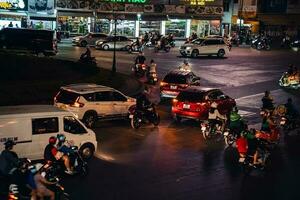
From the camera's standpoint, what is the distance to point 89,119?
21.2 m

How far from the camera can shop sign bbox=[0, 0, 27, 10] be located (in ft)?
189

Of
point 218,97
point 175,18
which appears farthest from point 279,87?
point 175,18

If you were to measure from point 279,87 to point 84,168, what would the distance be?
2378 centimetres

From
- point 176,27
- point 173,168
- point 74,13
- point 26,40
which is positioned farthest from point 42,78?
point 176,27

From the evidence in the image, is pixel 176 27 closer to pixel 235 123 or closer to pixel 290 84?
pixel 290 84

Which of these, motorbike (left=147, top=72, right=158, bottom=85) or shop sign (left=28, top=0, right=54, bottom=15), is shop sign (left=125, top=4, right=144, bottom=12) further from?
motorbike (left=147, top=72, right=158, bottom=85)

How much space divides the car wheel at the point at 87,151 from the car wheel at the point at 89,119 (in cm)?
442

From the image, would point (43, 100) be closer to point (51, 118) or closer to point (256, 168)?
point (51, 118)

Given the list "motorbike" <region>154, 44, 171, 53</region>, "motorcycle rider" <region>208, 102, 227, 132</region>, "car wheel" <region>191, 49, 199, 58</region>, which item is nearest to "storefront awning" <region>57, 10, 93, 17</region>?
"motorbike" <region>154, 44, 171, 53</region>

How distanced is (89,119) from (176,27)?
49454mm

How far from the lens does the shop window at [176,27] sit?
6850cm

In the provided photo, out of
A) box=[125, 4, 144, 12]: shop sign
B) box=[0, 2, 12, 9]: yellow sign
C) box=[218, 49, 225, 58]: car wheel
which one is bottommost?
box=[218, 49, 225, 58]: car wheel

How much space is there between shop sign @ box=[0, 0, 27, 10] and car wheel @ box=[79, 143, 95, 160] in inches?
1763

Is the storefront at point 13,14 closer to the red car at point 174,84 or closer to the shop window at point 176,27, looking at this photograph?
the shop window at point 176,27
